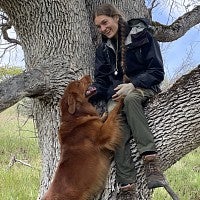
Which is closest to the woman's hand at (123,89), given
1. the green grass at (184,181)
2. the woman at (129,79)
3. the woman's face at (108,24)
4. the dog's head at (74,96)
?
the woman at (129,79)

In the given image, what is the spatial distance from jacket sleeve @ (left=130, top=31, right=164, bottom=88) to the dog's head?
19.7 inches

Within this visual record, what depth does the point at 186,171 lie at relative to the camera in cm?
920

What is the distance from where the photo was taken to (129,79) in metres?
4.29

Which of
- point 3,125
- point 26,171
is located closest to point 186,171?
point 26,171

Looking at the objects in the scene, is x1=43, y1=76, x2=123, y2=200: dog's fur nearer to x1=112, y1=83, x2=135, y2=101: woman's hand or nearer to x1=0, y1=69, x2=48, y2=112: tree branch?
x1=112, y1=83, x2=135, y2=101: woman's hand

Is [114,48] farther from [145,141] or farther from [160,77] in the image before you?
[145,141]

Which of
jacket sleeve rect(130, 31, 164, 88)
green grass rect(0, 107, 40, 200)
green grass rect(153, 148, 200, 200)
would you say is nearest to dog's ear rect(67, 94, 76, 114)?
jacket sleeve rect(130, 31, 164, 88)

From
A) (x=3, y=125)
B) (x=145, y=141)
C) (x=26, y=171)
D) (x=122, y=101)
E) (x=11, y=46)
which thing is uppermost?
(x=122, y=101)

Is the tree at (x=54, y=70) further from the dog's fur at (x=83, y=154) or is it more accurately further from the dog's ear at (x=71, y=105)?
the dog's ear at (x=71, y=105)

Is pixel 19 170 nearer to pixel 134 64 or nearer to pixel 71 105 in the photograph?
pixel 71 105

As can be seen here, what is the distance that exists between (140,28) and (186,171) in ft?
18.0

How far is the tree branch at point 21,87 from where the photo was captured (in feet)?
14.5

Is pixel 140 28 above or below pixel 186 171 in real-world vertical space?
above

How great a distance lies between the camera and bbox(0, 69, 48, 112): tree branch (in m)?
4.42
